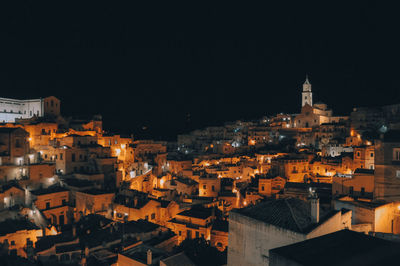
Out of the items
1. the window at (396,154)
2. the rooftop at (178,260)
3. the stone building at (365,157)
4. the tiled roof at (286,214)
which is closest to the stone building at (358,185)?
the window at (396,154)

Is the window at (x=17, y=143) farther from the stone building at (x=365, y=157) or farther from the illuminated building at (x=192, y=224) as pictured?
the stone building at (x=365, y=157)

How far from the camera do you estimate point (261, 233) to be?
10555mm

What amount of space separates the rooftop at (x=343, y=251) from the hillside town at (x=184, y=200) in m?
0.02

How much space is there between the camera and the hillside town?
10.4 meters

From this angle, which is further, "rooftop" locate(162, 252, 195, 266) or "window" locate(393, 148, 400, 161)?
"window" locate(393, 148, 400, 161)

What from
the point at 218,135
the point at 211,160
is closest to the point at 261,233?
the point at 211,160

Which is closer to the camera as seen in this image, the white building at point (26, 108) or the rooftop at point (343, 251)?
the rooftop at point (343, 251)

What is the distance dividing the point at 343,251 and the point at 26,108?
46.6 m

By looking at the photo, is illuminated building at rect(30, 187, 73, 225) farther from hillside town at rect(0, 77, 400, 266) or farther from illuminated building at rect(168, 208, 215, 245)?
illuminated building at rect(168, 208, 215, 245)

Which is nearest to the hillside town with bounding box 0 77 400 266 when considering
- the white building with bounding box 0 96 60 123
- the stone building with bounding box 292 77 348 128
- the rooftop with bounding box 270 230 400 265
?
the rooftop with bounding box 270 230 400 265

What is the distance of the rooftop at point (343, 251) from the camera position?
237 inches

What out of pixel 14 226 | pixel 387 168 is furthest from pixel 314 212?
pixel 14 226

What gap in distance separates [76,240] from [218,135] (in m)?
50.2

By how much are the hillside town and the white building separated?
145 mm
